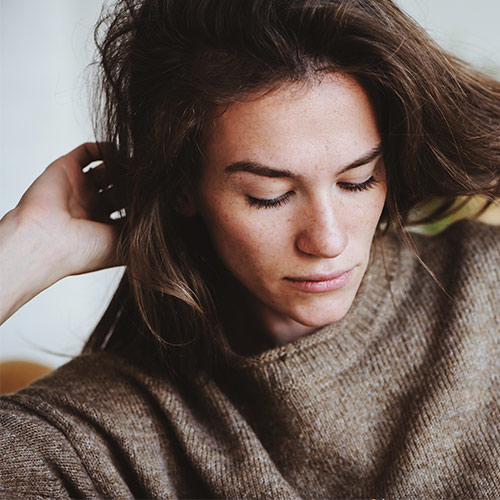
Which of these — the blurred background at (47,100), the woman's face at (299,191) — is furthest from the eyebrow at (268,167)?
the blurred background at (47,100)

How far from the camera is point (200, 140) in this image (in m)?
1.10

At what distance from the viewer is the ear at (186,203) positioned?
1.20m

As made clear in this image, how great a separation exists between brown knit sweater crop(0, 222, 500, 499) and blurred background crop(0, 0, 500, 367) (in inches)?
53.0

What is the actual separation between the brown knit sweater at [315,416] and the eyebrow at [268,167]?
1.09ft

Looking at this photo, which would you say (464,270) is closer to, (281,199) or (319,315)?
(319,315)

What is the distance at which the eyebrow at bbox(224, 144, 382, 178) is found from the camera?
101cm

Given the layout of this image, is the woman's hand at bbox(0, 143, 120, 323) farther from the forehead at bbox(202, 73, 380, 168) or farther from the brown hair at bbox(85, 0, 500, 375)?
the forehead at bbox(202, 73, 380, 168)

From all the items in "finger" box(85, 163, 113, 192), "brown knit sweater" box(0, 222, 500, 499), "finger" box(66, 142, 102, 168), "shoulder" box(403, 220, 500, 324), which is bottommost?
"brown knit sweater" box(0, 222, 500, 499)

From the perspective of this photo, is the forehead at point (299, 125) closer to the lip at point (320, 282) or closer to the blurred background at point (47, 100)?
the lip at point (320, 282)

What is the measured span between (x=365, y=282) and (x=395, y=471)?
1.10ft

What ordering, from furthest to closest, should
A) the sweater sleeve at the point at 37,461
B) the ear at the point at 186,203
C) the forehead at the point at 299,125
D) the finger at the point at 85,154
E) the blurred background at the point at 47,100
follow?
the blurred background at the point at 47,100
the finger at the point at 85,154
the ear at the point at 186,203
the sweater sleeve at the point at 37,461
the forehead at the point at 299,125

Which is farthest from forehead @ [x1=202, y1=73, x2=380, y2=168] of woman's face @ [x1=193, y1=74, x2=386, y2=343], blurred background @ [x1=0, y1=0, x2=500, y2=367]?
blurred background @ [x1=0, y1=0, x2=500, y2=367]

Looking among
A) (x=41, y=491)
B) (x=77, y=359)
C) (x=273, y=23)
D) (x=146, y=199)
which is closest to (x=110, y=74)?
(x=146, y=199)

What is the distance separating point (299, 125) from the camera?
998mm
